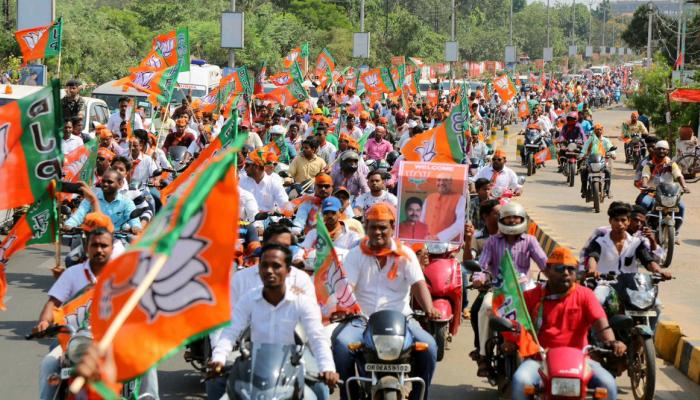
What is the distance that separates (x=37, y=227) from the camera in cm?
798

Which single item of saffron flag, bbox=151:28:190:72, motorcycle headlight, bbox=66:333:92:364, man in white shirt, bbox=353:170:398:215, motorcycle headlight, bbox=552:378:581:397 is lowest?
motorcycle headlight, bbox=552:378:581:397

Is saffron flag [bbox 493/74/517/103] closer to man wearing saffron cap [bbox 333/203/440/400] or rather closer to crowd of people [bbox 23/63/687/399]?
crowd of people [bbox 23/63/687/399]

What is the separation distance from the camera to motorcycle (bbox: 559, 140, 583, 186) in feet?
85.0

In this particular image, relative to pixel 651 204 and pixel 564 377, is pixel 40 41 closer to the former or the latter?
pixel 651 204

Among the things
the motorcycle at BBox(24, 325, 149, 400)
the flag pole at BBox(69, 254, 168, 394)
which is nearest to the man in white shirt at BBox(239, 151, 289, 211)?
the motorcycle at BBox(24, 325, 149, 400)

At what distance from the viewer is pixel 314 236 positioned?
984cm

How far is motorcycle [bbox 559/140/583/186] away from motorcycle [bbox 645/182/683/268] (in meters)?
9.63

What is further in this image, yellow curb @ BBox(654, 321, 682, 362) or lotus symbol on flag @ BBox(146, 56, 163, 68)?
lotus symbol on flag @ BBox(146, 56, 163, 68)

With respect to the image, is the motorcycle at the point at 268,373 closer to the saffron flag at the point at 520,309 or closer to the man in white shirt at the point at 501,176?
the saffron flag at the point at 520,309

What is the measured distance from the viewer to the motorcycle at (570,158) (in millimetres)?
25906

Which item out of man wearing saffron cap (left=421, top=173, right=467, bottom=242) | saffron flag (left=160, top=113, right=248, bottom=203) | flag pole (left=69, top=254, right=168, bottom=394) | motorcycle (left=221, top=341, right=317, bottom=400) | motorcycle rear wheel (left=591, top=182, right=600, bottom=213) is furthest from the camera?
motorcycle rear wheel (left=591, top=182, right=600, bottom=213)

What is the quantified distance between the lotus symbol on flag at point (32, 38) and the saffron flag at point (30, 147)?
45.1ft

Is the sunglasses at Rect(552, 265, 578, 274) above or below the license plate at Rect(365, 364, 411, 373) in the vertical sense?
above

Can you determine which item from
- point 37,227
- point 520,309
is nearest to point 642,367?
point 520,309
